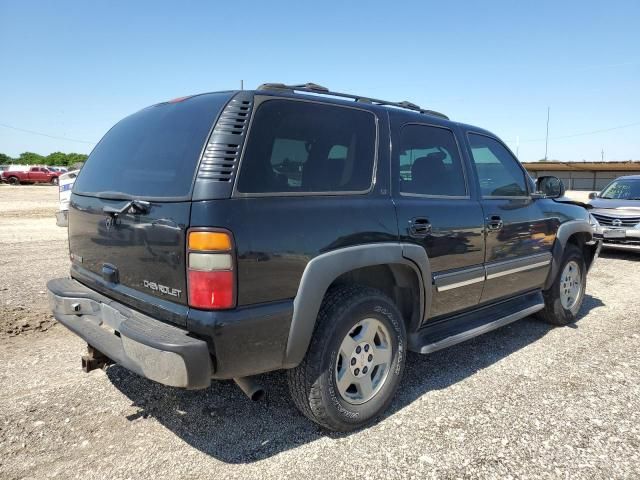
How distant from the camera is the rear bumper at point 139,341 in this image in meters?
2.10

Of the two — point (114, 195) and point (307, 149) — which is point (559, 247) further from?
point (114, 195)

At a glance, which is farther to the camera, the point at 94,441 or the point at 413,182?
the point at 413,182

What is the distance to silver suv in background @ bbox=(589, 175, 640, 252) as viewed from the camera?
846 centimetres

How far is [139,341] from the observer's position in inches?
86.6

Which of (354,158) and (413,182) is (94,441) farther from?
(413,182)

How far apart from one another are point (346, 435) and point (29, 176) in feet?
135

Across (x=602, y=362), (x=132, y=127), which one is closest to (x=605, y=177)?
(x=602, y=362)

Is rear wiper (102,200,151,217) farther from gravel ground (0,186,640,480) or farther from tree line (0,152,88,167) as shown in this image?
tree line (0,152,88,167)

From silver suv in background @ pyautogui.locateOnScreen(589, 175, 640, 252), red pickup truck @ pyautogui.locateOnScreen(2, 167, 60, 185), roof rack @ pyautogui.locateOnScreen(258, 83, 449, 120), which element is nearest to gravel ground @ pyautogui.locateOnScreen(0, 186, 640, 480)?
roof rack @ pyautogui.locateOnScreen(258, 83, 449, 120)

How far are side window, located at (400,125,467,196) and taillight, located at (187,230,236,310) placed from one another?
4.49 ft

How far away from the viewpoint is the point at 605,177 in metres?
39.6

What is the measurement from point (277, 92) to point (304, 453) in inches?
79.0

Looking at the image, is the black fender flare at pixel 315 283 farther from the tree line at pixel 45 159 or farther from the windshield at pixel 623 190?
the tree line at pixel 45 159

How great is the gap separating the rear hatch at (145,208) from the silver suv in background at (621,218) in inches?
309
